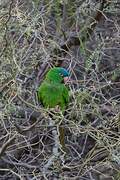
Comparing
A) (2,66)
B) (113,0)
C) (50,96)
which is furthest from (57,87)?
(113,0)

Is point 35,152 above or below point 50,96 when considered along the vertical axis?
below

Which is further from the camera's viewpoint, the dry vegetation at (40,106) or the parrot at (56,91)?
the parrot at (56,91)

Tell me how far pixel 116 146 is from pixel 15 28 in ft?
3.68

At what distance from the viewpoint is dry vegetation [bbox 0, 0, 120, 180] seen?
3.25 meters

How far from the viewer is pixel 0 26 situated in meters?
3.42

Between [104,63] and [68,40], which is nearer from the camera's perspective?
[68,40]

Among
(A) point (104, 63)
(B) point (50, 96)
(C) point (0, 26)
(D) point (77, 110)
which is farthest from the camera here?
(A) point (104, 63)

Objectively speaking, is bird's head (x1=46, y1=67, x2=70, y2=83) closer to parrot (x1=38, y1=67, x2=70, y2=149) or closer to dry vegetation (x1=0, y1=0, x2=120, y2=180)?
parrot (x1=38, y1=67, x2=70, y2=149)

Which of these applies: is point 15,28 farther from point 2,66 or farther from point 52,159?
point 52,159

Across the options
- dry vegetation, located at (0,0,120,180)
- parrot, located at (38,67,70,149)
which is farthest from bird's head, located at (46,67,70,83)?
dry vegetation, located at (0,0,120,180)

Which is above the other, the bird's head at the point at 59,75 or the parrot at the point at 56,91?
the bird's head at the point at 59,75

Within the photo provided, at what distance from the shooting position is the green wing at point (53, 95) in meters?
3.57

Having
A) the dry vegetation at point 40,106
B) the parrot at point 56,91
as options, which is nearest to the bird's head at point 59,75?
the parrot at point 56,91

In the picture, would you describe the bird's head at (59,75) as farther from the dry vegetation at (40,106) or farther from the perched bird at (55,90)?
the dry vegetation at (40,106)
